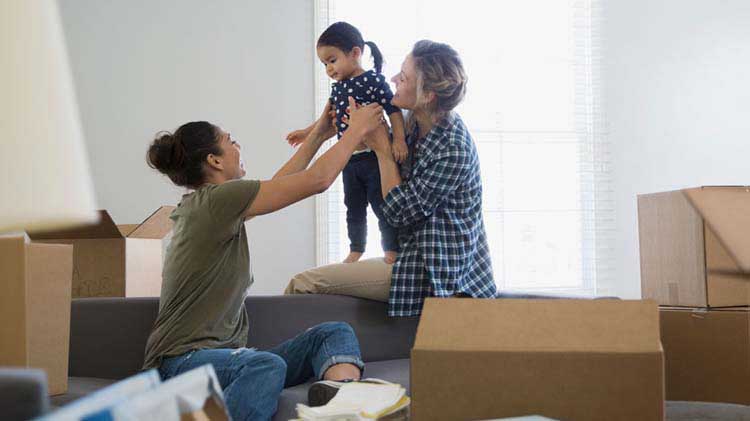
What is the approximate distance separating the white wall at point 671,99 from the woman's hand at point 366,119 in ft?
7.76

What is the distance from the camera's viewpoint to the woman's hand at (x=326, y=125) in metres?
2.48

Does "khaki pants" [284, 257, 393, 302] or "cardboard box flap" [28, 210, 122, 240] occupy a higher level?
"cardboard box flap" [28, 210, 122, 240]

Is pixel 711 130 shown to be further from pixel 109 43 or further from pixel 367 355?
pixel 109 43

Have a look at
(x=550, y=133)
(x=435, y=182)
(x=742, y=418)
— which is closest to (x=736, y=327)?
(x=742, y=418)

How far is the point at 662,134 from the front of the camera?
4.29 metres

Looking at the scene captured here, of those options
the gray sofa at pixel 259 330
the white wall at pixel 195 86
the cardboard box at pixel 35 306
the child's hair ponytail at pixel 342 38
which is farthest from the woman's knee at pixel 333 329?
the white wall at pixel 195 86

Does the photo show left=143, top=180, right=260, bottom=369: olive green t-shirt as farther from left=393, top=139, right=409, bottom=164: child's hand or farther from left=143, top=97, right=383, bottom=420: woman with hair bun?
left=393, top=139, right=409, bottom=164: child's hand

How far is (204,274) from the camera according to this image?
6.25 ft

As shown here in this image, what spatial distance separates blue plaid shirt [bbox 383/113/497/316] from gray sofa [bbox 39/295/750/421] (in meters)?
0.10

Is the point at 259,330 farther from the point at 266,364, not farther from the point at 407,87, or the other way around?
the point at 407,87

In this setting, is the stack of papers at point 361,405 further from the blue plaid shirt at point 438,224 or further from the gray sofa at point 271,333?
the blue plaid shirt at point 438,224

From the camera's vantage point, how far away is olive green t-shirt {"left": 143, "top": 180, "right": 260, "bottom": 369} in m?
1.87

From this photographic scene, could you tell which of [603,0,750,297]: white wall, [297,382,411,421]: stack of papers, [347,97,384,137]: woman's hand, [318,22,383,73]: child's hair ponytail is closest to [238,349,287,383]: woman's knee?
[297,382,411,421]: stack of papers

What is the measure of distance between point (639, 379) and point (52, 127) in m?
3.41
